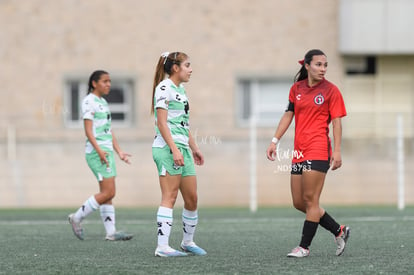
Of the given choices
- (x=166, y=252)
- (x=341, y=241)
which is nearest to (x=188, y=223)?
(x=166, y=252)

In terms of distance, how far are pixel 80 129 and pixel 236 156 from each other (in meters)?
4.23

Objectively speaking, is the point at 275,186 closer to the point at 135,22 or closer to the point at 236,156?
the point at 236,156

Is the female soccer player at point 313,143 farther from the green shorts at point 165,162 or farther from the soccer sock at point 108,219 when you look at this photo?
the soccer sock at point 108,219

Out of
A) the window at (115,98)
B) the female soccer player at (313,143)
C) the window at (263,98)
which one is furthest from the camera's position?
the window at (263,98)

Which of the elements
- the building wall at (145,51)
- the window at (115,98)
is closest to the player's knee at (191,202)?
the building wall at (145,51)

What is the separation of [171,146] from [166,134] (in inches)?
4.6

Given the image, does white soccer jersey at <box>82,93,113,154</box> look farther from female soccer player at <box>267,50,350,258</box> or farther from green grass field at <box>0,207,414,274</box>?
female soccer player at <box>267,50,350,258</box>

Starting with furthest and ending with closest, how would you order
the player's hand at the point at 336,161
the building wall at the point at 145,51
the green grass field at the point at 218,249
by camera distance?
the building wall at the point at 145,51 < the player's hand at the point at 336,161 < the green grass field at the point at 218,249

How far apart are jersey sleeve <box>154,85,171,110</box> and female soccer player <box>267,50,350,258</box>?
3.76ft

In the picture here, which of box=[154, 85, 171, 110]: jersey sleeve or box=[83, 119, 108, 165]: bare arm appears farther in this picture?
box=[83, 119, 108, 165]: bare arm

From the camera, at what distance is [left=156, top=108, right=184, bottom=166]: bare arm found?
28.8 feet

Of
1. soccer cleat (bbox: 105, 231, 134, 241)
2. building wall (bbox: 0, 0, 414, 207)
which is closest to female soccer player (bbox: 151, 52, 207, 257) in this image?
soccer cleat (bbox: 105, 231, 134, 241)

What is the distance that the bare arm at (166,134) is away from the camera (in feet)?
28.8

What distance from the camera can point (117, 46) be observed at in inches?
1062
